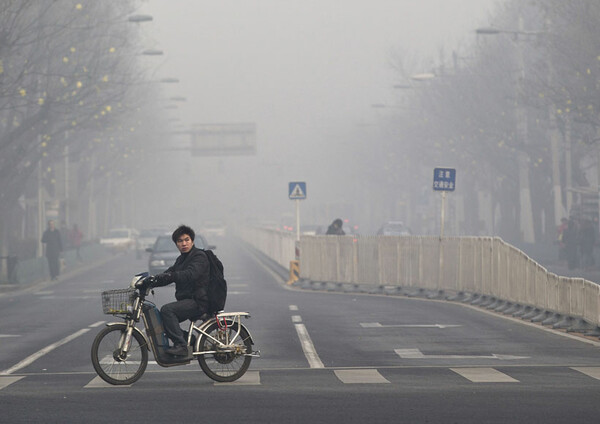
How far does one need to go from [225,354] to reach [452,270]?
55.4ft

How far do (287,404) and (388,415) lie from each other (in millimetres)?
1137

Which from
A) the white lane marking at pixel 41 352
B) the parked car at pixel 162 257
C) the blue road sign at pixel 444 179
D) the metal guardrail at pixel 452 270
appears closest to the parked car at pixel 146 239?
the metal guardrail at pixel 452 270

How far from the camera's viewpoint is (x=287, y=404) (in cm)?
1155

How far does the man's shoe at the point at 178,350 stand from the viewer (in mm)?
13281

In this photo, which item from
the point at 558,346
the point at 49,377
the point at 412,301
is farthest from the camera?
the point at 412,301

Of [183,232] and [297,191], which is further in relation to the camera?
[297,191]

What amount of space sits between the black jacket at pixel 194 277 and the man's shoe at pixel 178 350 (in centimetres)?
43

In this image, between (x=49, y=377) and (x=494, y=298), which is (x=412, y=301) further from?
(x=49, y=377)

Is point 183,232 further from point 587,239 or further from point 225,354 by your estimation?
point 587,239

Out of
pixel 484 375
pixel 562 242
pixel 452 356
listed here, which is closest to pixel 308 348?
pixel 452 356

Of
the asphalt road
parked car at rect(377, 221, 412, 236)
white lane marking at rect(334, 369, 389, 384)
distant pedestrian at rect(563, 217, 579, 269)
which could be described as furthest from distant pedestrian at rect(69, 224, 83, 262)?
white lane marking at rect(334, 369, 389, 384)

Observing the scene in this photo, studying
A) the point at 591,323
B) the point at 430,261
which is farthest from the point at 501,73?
the point at 591,323

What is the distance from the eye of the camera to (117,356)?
13.2 metres

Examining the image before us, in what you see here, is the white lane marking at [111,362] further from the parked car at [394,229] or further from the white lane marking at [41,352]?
the parked car at [394,229]
